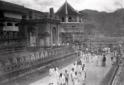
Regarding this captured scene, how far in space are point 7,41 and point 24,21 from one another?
567cm

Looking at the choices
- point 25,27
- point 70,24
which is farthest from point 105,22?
point 25,27

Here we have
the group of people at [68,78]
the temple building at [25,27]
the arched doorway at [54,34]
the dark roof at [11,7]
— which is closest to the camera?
the group of people at [68,78]

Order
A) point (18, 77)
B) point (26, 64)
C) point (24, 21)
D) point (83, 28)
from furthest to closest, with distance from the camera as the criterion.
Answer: point (83, 28) → point (24, 21) → point (26, 64) → point (18, 77)

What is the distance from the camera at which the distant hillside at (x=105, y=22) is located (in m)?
31.4

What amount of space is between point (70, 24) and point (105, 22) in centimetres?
859

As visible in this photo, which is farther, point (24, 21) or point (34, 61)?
point (24, 21)

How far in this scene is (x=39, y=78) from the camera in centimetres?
1084

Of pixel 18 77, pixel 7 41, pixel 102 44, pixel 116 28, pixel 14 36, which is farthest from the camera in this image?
pixel 116 28

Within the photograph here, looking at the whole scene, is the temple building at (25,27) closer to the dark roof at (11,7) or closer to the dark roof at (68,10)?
the dark roof at (11,7)

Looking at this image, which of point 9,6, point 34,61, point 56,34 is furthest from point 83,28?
point 34,61

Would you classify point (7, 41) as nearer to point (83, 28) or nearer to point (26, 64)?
point (26, 64)

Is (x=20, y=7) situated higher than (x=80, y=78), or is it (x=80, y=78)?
(x=20, y=7)

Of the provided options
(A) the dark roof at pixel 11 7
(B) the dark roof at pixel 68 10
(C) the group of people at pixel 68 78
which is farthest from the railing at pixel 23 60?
(B) the dark roof at pixel 68 10

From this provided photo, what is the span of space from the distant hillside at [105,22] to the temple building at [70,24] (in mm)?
2368
